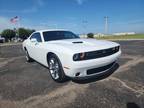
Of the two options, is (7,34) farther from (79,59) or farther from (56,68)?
(79,59)

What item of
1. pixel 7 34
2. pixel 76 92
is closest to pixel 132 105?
pixel 76 92

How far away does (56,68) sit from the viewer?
4301 millimetres

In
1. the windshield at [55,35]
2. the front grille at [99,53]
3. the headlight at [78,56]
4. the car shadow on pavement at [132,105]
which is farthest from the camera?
the windshield at [55,35]

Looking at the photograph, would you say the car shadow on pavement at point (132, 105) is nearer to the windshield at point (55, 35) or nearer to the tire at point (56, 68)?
the tire at point (56, 68)

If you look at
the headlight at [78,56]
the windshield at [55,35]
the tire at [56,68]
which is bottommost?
the tire at [56,68]

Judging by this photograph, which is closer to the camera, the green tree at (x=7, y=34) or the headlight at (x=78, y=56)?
the headlight at (x=78, y=56)

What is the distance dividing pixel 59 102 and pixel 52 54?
1546mm

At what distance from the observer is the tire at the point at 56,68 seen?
4.05m

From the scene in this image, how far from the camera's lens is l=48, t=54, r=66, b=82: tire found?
4053mm

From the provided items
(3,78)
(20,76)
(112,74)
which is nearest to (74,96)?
(112,74)

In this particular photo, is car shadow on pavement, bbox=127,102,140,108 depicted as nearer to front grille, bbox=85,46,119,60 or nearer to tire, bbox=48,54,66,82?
front grille, bbox=85,46,119,60

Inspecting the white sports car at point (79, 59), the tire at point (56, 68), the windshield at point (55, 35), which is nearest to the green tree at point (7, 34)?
the windshield at point (55, 35)

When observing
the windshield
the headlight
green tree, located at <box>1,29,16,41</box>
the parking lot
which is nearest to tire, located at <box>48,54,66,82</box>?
the parking lot

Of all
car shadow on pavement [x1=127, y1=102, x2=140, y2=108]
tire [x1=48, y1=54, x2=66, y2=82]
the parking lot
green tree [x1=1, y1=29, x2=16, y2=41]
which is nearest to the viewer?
car shadow on pavement [x1=127, y1=102, x2=140, y2=108]
